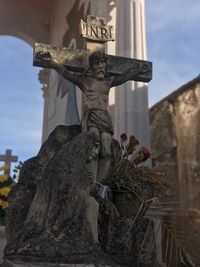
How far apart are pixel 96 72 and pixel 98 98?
18cm

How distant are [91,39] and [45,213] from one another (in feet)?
5.54

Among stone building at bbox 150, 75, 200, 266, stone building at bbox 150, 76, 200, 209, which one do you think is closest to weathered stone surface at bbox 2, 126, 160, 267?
stone building at bbox 150, 75, 200, 266

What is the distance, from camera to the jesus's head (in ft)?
9.39

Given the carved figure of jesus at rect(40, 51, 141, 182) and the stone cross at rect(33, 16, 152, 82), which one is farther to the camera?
the stone cross at rect(33, 16, 152, 82)

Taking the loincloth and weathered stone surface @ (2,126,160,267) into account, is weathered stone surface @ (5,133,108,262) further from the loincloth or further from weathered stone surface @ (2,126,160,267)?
the loincloth

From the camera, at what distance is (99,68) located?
114 inches

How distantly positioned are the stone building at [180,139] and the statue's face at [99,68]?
516cm

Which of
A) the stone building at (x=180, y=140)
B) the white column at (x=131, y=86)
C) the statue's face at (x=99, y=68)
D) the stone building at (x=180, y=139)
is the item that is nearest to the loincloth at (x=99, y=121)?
the statue's face at (x=99, y=68)

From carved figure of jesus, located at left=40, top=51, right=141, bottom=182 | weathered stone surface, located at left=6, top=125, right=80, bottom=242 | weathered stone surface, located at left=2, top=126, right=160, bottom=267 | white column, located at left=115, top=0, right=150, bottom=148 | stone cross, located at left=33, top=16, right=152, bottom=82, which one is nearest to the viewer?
weathered stone surface, located at left=2, top=126, right=160, bottom=267

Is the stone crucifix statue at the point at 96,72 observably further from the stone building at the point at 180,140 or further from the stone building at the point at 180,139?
the stone building at the point at 180,139

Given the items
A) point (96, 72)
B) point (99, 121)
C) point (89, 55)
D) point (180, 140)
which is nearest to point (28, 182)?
point (99, 121)

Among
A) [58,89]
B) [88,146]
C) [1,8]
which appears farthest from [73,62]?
[1,8]

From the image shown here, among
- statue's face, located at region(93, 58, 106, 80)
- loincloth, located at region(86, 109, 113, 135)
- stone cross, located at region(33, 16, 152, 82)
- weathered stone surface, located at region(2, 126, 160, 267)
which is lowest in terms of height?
weathered stone surface, located at region(2, 126, 160, 267)

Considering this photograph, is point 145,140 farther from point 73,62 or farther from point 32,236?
point 32,236
